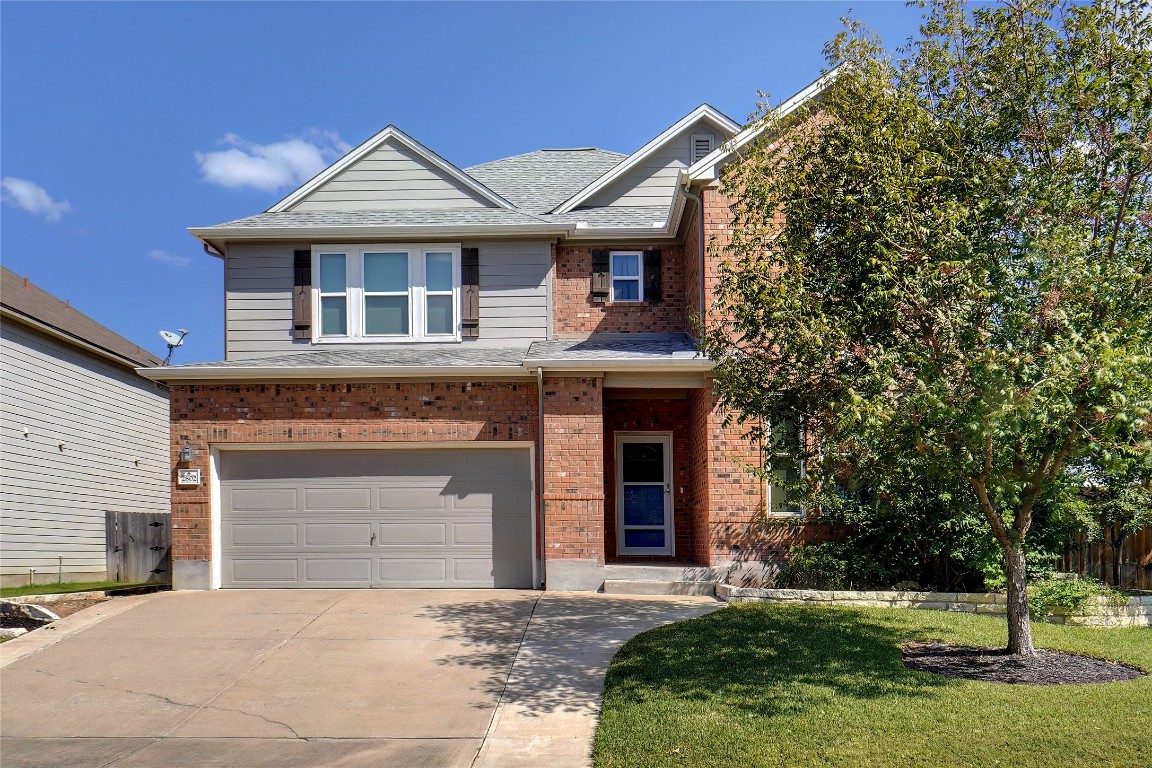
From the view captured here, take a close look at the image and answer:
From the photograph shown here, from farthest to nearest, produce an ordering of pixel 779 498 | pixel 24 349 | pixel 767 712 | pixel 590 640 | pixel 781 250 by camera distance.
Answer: pixel 24 349, pixel 779 498, pixel 590 640, pixel 781 250, pixel 767 712

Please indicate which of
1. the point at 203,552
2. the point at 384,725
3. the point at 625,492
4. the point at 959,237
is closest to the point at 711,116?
the point at 625,492

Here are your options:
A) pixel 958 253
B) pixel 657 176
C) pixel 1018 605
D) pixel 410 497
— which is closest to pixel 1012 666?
pixel 1018 605

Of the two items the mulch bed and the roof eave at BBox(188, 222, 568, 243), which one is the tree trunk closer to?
the mulch bed

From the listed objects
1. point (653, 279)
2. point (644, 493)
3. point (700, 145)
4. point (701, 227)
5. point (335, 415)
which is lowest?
point (644, 493)

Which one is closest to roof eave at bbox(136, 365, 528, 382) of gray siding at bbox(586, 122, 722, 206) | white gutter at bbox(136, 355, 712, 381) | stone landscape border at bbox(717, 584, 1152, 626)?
white gutter at bbox(136, 355, 712, 381)

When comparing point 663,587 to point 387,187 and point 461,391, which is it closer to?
point 461,391

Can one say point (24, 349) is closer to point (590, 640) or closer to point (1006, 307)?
point (590, 640)

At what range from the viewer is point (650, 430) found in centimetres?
1573

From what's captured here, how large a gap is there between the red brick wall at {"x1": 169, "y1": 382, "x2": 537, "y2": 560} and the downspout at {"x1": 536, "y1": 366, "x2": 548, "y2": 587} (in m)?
0.14

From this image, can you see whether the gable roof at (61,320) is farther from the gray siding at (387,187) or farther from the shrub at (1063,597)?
the shrub at (1063,597)

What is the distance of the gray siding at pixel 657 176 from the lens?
16797 millimetres

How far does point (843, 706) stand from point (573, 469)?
6566 millimetres

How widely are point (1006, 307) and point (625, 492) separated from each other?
8.98 metres

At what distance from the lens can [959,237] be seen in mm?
7496
